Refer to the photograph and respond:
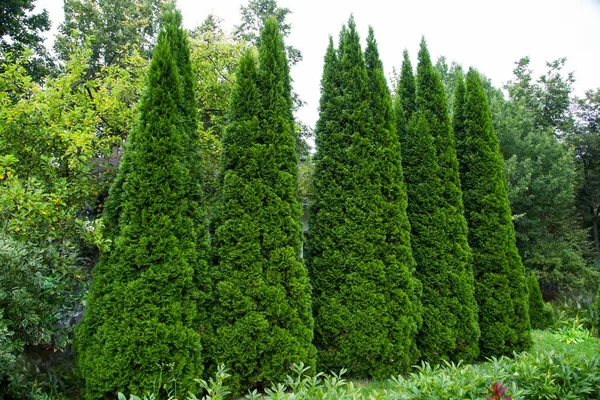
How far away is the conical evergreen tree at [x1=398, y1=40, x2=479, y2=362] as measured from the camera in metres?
5.80

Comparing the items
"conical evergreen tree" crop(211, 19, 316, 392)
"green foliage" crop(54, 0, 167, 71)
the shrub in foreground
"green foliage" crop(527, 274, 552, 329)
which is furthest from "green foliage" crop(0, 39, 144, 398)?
"green foliage" crop(54, 0, 167, 71)

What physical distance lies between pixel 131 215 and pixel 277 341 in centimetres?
240

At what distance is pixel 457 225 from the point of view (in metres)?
6.23

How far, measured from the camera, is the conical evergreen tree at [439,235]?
5.80 meters

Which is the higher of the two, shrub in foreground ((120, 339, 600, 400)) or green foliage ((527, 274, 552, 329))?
shrub in foreground ((120, 339, 600, 400))

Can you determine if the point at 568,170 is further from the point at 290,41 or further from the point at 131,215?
the point at 131,215

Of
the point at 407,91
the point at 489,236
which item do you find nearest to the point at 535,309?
the point at 489,236

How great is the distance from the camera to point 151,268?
4031 mm

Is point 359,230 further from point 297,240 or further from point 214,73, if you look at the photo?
point 214,73

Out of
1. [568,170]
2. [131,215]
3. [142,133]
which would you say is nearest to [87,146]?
[142,133]

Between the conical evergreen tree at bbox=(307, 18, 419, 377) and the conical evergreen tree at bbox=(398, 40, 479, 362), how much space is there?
0.55 m

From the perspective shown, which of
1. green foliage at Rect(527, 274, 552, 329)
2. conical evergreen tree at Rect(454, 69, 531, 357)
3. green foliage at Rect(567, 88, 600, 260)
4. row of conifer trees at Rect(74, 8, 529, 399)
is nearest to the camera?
row of conifer trees at Rect(74, 8, 529, 399)

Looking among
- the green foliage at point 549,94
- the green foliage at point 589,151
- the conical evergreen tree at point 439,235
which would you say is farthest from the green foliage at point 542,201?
the conical evergreen tree at point 439,235

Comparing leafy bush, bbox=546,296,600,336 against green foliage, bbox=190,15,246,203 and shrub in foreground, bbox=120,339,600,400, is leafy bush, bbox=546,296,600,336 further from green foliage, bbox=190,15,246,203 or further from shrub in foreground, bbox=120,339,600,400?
green foliage, bbox=190,15,246,203
